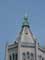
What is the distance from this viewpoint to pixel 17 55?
85.7 meters

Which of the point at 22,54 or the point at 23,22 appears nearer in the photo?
the point at 22,54

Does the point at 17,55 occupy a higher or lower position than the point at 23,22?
lower

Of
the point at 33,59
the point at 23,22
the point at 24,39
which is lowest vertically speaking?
the point at 33,59

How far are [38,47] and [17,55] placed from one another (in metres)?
6.78

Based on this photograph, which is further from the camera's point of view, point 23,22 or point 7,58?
point 23,22

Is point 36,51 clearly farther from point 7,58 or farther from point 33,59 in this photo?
point 7,58

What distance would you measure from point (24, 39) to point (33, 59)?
6905 mm

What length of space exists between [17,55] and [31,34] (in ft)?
33.1

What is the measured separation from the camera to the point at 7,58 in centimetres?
8775

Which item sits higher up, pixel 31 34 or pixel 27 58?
pixel 31 34

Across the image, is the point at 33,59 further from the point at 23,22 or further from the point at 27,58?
the point at 23,22

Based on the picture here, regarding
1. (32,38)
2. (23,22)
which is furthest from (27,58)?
(23,22)

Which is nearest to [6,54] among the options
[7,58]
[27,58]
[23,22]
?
[7,58]

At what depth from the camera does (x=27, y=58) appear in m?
86.1
